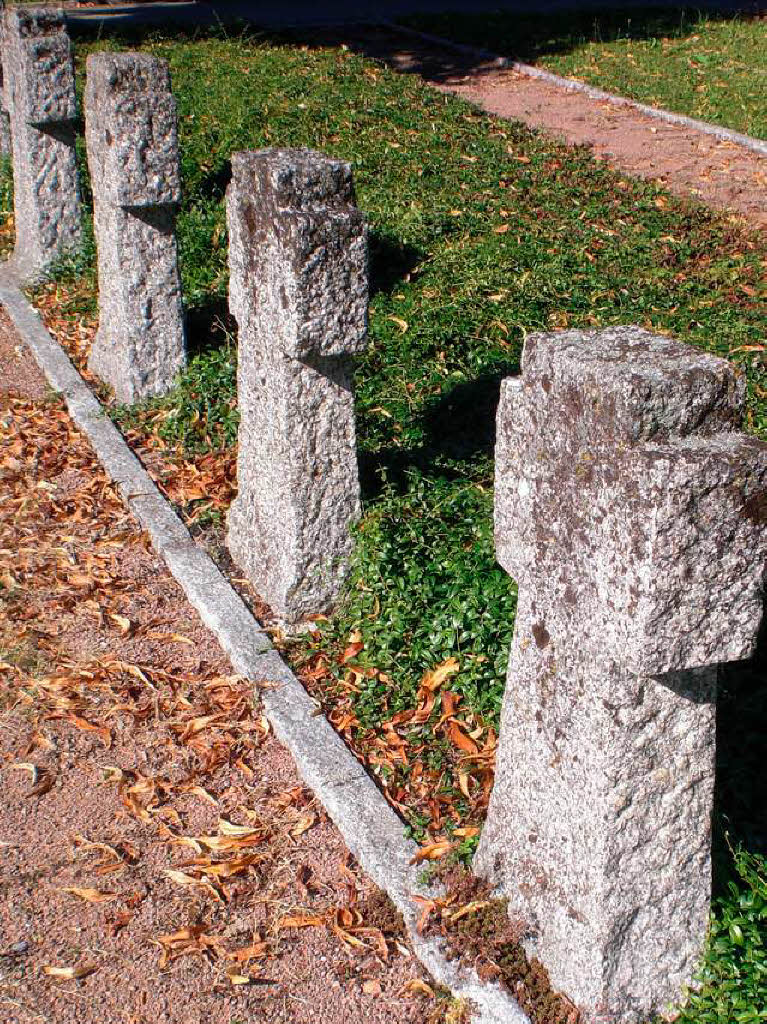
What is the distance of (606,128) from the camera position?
11602 millimetres

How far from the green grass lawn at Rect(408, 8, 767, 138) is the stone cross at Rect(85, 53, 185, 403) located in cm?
689

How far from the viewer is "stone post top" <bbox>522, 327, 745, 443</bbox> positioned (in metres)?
2.38

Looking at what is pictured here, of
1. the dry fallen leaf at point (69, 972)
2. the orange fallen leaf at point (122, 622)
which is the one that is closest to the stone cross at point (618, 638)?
the dry fallen leaf at point (69, 972)

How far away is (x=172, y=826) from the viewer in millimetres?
3850

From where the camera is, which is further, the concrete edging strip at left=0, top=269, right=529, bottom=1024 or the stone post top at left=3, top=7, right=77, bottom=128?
the stone post top at left=3, top=7, right=77, bottom=128

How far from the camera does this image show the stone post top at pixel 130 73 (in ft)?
20.1

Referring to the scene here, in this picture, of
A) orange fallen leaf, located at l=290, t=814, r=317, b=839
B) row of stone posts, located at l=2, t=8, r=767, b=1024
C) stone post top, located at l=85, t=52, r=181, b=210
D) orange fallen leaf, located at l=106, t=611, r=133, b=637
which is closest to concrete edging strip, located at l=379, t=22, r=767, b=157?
stone post top, located at l=85, t=52, r=181, b=210

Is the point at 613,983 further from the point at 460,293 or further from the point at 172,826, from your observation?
the point at 460,293

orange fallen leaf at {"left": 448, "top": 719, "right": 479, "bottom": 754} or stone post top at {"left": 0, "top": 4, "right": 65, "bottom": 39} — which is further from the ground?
stone post top at {"left": 0, "top": 4, "right": 65, "bottom": 39}

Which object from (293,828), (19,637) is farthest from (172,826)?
(19,637)

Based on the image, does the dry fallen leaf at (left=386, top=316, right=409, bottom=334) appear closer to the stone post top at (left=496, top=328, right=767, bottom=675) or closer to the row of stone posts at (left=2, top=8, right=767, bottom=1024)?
the row of stone posts at (left=2, top=8, right=767, bottom=1024)

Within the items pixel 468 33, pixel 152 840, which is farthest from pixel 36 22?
pixel 468 33

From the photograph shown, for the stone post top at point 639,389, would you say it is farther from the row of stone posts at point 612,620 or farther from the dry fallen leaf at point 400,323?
the dry fallen leaf at point 400,323

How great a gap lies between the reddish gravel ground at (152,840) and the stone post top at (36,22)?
460cm
